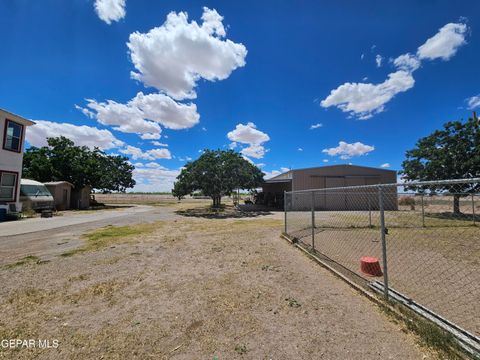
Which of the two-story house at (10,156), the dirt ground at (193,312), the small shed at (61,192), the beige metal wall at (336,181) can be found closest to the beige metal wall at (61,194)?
the small shed at (61,192)

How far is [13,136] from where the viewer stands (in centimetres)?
1531

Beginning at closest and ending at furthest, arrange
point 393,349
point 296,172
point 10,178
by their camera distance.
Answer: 1. point 393,349
2. point 10,178
3. point 296,172

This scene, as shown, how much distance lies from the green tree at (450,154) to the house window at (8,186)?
92.7 feet

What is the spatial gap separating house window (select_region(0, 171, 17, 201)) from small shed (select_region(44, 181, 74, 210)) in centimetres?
656

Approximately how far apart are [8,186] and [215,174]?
45.9 feet

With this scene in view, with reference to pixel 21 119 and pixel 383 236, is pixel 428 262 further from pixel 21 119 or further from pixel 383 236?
pixel 21 119

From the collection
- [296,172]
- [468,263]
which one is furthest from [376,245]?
[296,172]

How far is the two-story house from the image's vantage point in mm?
14445

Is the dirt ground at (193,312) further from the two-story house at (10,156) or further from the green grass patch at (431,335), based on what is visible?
the two-story house at (10,156)

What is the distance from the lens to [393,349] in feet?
8.36

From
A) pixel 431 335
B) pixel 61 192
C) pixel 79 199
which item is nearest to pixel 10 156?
pixel 61 192

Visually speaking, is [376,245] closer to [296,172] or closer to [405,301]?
[405,301]

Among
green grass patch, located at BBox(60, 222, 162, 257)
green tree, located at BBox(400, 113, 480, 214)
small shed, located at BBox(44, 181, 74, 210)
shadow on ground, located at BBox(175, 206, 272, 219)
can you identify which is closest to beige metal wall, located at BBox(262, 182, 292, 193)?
shadow on ground, located at BBox(175, 206, 272, 219)

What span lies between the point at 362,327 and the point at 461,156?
61.5ft
